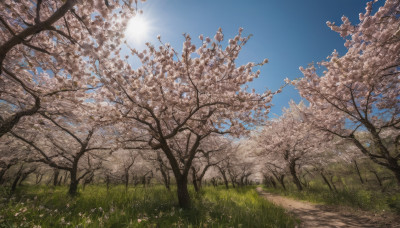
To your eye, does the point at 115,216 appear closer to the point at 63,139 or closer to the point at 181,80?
the point at 181,80


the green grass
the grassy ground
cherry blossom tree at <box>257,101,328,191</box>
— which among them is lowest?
the green grass

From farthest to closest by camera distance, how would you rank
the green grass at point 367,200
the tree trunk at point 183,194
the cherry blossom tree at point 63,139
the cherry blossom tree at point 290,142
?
the cherry blossom tree at point 290,142, the cherry blossom tree at point 63,139, the green grass at point 367,200, the tree trunk at point 183,194

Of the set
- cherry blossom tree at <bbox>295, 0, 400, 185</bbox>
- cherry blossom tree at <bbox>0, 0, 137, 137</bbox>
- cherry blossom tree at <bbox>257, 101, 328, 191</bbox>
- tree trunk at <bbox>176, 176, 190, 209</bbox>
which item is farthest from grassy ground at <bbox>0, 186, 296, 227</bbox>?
cherry blossom tree at <bbox>257, 101, 328, 191</bbox>

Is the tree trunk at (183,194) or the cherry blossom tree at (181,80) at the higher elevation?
the cherry blossom tree at (181,80)

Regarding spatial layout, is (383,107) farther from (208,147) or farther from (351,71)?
(208,147)

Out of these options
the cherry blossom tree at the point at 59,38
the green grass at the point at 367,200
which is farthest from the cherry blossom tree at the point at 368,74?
the cherry blossom tree at the point at 59,38

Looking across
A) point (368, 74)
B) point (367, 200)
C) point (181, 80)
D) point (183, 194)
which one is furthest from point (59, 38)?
point (367, 200)

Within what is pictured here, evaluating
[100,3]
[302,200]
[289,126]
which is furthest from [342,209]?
[100,3]

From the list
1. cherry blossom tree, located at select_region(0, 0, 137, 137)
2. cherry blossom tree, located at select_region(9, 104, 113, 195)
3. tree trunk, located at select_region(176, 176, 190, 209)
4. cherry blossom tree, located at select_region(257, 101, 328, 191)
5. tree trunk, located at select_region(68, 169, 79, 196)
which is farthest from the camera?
cherry blossom tree, located at select_region(257, 101, 328, 191)

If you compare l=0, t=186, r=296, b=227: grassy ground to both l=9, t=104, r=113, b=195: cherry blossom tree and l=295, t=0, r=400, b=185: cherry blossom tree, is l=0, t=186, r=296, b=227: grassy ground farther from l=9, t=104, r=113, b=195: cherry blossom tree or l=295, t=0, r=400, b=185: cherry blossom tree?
l=295, t=0, r=400, b=185: cherry blossom tree

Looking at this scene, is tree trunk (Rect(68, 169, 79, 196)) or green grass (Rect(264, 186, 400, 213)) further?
tree trunk (Rect(68, 169, 79, 196))

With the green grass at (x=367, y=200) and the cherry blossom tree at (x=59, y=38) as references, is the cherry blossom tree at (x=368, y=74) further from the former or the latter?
the cherry blossom tree at (x=59, y=38)

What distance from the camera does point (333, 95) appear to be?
772cm

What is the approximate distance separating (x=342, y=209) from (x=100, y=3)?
1526 cm
